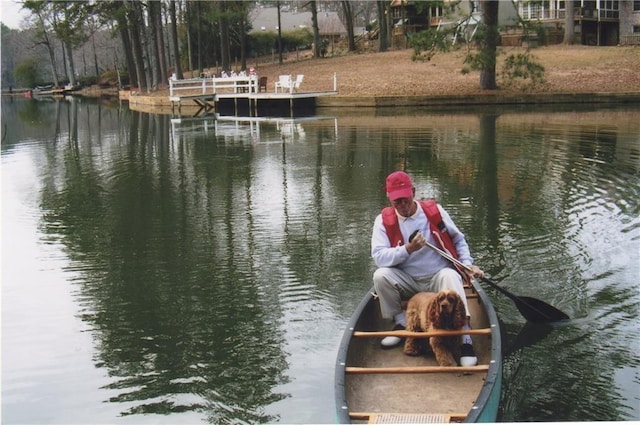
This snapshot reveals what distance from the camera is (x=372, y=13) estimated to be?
3310 inches

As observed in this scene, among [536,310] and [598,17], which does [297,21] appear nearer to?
[598,17]

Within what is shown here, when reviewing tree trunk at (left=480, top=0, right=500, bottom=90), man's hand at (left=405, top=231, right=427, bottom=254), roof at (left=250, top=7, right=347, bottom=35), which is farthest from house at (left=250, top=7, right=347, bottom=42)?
man's hand at (left=405, top=231, right=427, bottom=254)

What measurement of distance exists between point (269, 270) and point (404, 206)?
3500 millimetres

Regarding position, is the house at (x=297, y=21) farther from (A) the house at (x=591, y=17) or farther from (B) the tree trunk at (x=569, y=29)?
(B) the tree trunk at (x=569, y=29)

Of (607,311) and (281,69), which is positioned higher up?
(281,69)

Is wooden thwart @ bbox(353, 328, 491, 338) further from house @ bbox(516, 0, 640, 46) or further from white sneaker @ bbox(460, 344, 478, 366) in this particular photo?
house @ bbox(516, 0, 640, 46)

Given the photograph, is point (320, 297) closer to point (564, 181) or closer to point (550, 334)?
point (550, 334)

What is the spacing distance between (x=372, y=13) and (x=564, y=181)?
7396 centimetres

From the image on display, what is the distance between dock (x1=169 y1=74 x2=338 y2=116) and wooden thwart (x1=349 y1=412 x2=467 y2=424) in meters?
27.6

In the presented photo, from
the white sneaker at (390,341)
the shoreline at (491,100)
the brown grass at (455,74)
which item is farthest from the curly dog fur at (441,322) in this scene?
the brown grass at (455,74)

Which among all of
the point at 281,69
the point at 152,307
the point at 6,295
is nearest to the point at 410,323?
the point at 152,307

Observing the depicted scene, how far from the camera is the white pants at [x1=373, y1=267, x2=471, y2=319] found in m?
5.74

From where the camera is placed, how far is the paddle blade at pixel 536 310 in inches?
268

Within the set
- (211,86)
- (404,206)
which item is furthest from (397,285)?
(211,86)
